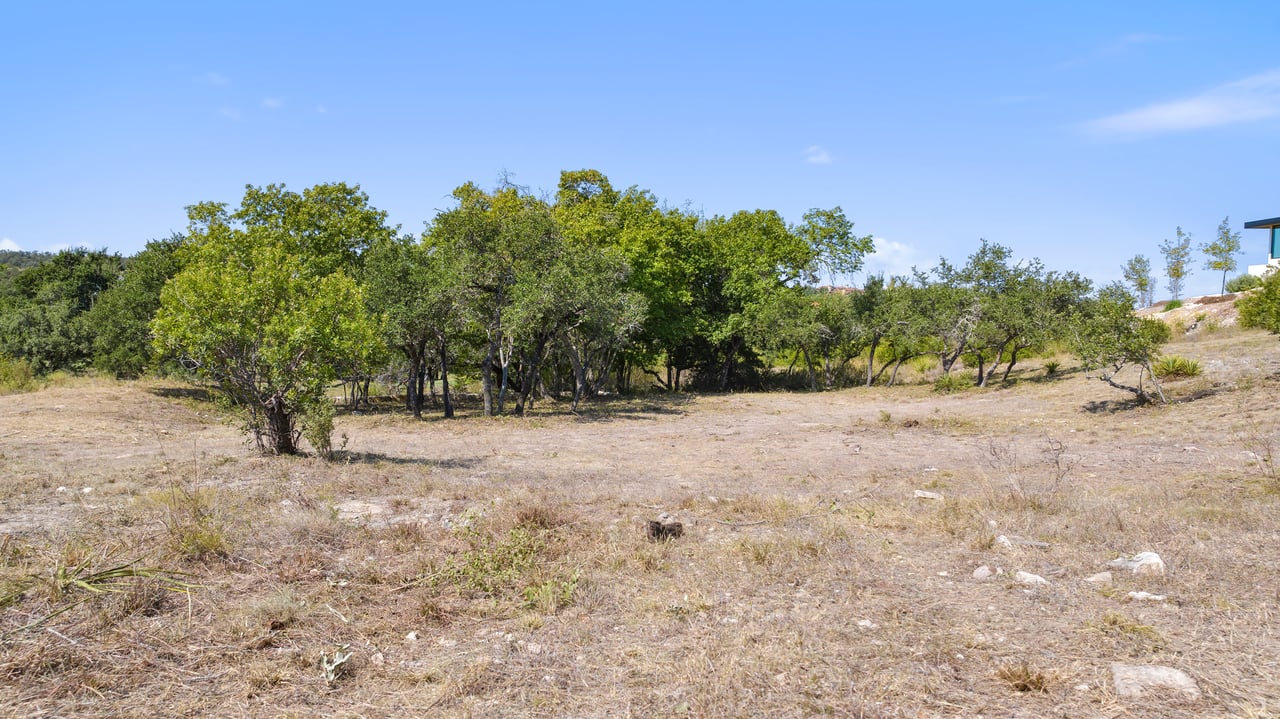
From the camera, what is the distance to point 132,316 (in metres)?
27.8

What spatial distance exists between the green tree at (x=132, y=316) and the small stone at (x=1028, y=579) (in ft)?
99.5

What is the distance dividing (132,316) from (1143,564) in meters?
32.7

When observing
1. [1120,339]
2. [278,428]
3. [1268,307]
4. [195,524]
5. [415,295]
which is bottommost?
[195,524]

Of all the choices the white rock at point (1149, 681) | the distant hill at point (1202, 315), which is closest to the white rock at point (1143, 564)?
the white rock at point (1149, 681)

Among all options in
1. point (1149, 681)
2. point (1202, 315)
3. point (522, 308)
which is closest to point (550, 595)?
point (1149, 681)

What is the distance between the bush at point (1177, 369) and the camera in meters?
21.8

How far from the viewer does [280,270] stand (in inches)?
534

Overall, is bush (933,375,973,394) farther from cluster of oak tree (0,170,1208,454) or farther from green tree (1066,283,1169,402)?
green tree (1066,283,1169,402)

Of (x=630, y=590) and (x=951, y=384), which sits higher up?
(x=951, y=384)

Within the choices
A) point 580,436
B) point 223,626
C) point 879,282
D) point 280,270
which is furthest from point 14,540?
point 879,282

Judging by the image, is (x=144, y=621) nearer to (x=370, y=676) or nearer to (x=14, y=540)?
(x=370, y=676)

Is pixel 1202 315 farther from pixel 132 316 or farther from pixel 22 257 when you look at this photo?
pixel 22 257

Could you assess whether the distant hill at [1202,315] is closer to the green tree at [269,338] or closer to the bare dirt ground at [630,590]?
the bare dirt ground at [630,590]

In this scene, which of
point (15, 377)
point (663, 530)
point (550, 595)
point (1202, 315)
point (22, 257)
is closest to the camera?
point (550, 595)
